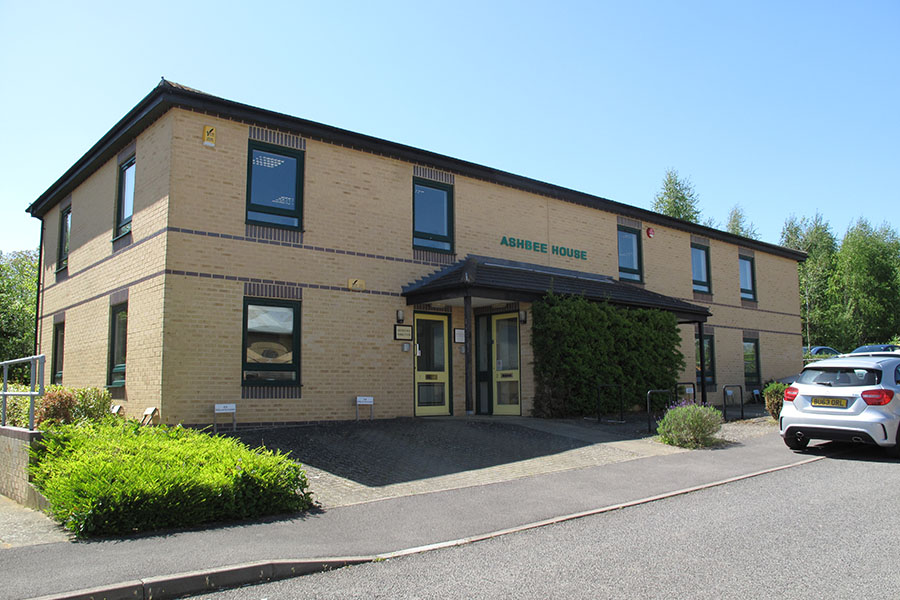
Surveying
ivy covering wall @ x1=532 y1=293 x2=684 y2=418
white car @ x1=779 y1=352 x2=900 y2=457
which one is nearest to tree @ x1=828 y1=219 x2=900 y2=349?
ivy covering wall @ x1=532 y1=293 x2=684 y2=418

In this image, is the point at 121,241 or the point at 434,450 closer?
the point at 434,450

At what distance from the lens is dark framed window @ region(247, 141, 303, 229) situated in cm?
1296

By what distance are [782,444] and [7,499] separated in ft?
40.0

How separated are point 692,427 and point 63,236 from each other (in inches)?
645

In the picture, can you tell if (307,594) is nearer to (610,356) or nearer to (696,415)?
(696,415)

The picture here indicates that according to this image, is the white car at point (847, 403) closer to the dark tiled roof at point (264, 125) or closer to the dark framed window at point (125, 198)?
the dark tiled roof at point (264, 125)

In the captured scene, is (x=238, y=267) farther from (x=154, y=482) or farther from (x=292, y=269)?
(x=154, y=482)

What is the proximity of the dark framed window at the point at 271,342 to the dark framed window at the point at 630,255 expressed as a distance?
34.7 feet

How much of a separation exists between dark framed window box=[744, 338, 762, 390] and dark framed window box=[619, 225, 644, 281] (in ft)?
20.0

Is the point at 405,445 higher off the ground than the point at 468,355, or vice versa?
the point at 468,355

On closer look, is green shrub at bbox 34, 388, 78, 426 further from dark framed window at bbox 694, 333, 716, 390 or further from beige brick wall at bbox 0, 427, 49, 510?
dark framed window at bbox 694, 333, 716, 390

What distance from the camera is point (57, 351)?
17.4 m

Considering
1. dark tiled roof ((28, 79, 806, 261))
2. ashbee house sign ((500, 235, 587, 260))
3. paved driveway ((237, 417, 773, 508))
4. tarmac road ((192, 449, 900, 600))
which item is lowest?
tarmac road ((192, 449, 900, 600))

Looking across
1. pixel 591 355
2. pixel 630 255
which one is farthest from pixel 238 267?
pixel 630 255
